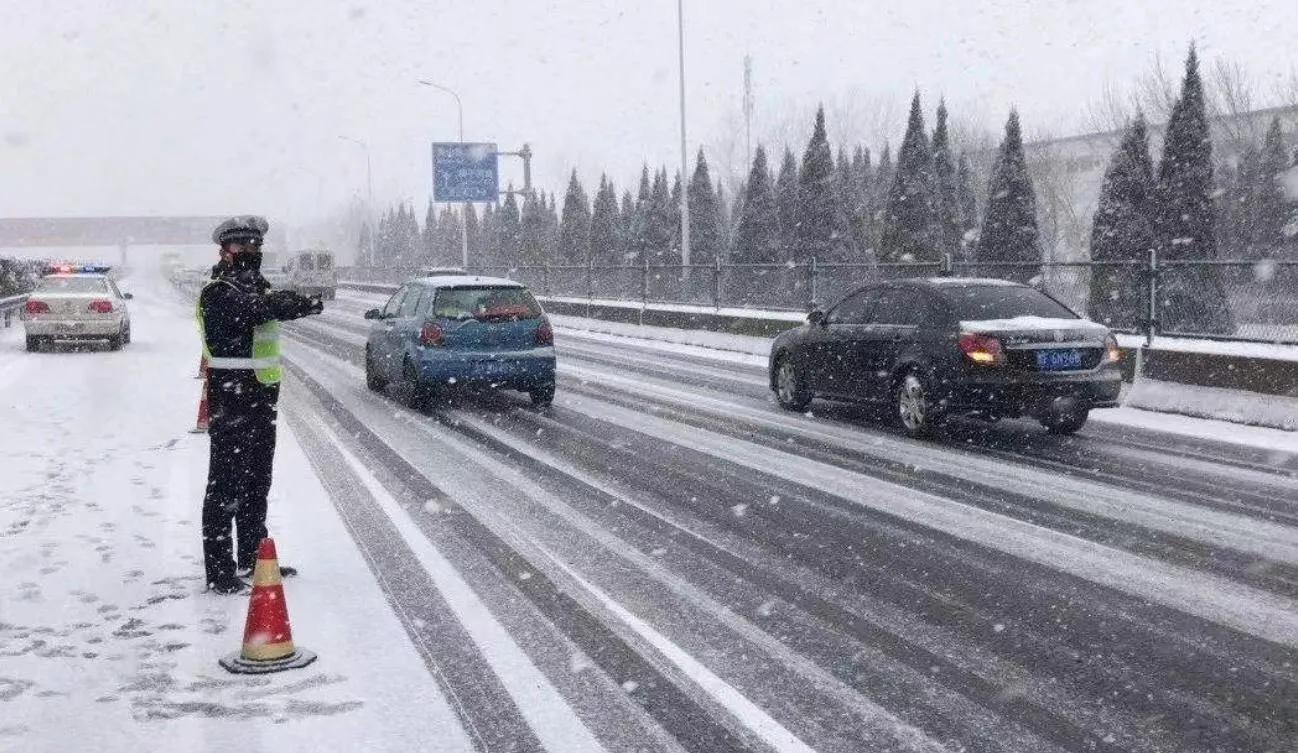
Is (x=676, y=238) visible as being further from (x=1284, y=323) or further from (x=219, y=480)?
(x=219, y=480)

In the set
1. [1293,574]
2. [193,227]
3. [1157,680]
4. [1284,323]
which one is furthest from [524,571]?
[193,227]

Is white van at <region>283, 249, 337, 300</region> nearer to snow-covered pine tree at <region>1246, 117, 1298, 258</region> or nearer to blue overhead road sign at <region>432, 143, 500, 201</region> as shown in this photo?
blue overhead road sign at <region>432, 143, 500, 201</region>

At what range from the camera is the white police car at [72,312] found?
22.2 metres

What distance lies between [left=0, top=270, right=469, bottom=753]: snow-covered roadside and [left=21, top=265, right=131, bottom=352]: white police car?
12.7m

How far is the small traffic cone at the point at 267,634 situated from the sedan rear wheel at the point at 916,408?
7.26m

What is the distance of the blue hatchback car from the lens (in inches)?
533

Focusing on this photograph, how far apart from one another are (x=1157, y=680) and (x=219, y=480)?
447cm

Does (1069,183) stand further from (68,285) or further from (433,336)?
(433,336)

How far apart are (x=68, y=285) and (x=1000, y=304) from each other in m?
18.4

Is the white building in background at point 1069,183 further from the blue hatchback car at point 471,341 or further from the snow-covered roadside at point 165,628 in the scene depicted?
the snow-covered roadside at point 165,628

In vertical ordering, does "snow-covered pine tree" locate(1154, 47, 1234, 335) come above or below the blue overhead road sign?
below

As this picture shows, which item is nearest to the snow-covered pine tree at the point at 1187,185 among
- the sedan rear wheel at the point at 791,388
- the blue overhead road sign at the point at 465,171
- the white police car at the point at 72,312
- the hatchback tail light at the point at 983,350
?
the sedan rear wheel at the point at 791,388

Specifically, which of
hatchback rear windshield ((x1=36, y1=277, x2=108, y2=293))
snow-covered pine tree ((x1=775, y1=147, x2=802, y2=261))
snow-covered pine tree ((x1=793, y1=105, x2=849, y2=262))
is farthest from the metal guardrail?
snow-covered pine tree ((x1=775, y1=147, x2=802, y2=261))

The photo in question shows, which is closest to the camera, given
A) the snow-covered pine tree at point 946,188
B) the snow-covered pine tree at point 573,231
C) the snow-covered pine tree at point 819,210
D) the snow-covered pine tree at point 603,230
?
the snow-covered pine tree at point 819,210
